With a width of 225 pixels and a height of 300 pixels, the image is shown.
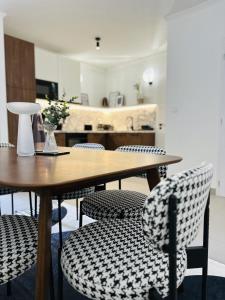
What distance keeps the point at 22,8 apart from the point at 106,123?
154 inches

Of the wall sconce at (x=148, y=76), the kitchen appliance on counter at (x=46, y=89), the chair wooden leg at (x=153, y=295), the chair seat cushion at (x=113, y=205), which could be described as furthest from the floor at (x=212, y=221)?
the wall sconce at (x=148, y=76)

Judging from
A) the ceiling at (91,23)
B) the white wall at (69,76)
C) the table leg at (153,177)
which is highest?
the ceiling at (91,23)

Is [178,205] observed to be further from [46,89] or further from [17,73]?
[46,89]

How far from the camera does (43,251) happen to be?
84 centimetres

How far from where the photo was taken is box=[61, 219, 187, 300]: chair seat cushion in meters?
0.72

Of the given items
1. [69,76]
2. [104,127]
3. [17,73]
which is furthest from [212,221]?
[104,127]

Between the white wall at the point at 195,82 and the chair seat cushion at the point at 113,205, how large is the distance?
7.09 ft

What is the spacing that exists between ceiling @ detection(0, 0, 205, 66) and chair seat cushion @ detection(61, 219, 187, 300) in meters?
3.26

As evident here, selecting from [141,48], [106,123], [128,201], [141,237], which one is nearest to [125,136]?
[106,123]

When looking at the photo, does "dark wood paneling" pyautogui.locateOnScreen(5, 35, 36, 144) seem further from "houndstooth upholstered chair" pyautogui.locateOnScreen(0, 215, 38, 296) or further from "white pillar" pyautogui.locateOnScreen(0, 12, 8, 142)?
"houndstooth upholstered chair" pyautogui.locateOnScreen(0, 215, 38, 296)

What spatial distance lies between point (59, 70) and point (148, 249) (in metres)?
4.94

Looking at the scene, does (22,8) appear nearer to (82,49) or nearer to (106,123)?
(82,49)

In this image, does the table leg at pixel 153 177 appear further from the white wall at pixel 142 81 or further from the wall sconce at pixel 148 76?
the wall sconce at pixel 148 76

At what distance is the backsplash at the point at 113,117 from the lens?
19.8ft
